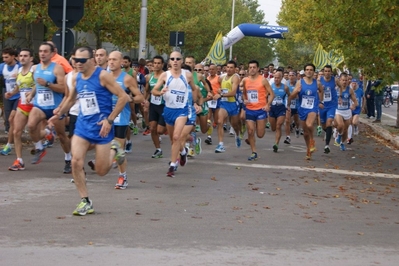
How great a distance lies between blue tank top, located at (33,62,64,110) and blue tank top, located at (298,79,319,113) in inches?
255

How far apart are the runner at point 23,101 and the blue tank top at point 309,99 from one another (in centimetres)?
603

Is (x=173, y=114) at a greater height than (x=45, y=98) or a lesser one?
lesser

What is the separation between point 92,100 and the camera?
975 centimetres

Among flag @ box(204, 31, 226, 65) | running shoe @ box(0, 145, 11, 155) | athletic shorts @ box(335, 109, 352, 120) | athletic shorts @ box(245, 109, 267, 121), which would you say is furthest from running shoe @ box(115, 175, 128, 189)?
flag @ box(204, 31, 226, 65)

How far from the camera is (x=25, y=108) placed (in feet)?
45.0

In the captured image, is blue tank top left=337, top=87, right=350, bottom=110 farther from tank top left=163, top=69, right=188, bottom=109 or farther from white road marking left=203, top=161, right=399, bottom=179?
tank top left=163, top=69, right=188, bottom=109

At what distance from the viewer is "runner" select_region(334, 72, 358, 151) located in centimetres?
2030

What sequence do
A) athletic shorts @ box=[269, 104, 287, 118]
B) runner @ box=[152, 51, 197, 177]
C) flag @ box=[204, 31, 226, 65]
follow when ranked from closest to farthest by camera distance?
runner @ box=[152, 51, 197, 177], athletic shorts @ box=[269, 104, 287, 118], flag @ box=[204, 31, 226, 65]

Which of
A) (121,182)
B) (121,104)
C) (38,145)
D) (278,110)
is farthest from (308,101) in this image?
(121,104)

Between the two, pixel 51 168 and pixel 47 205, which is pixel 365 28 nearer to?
pixel 51 168

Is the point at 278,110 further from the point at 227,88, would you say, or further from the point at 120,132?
the point at 120,132

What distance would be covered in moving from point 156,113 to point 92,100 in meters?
6.26

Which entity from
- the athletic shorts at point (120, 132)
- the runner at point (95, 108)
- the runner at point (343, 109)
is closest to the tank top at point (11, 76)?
the athletic shorts at point (120, 132)

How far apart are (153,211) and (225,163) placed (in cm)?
606
